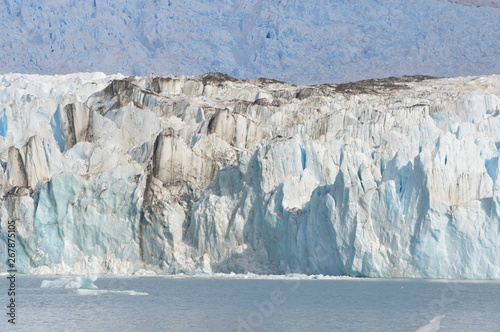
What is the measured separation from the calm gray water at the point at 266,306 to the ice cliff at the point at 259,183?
6.55ft

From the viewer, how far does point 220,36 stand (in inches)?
3231

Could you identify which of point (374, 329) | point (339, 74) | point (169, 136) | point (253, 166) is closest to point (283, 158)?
point (253, 166)

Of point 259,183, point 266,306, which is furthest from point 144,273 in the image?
point 266,306

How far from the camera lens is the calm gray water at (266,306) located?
28344mm

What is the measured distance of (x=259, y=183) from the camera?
47344 mm

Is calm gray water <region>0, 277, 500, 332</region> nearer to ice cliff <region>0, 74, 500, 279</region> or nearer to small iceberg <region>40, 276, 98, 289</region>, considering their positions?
small iceberg <region>40, 276, 98, 289</region>

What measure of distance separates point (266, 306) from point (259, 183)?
48.7 ft

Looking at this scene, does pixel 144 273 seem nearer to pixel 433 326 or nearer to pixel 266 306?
pixel 266 306

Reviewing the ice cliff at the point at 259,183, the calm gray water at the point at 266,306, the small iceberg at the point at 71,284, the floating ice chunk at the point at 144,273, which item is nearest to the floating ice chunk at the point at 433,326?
the calm gray water at the point at 266,306

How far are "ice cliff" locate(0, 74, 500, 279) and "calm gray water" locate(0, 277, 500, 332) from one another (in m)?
2.00

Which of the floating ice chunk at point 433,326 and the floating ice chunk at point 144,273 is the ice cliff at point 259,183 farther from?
the floating ice chunk at point 433,326

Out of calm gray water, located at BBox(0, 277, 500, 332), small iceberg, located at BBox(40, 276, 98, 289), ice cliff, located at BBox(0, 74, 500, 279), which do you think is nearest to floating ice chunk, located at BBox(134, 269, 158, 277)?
ice cliff, located at BBox(0, 74, 500, 279)

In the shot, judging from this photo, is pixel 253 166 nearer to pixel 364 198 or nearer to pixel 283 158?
pixel 283 158

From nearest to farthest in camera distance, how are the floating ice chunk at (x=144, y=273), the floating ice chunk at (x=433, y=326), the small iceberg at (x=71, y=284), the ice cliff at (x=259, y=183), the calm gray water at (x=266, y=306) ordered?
the floating ice chunk at (x=433, y=326)
the calm gray water at (x=266, y=306)
the small iceberg at (x=71, y=284)
the ice cliff at (x=259, y=183)
the floating ice chunk at (x=144, y=273)
